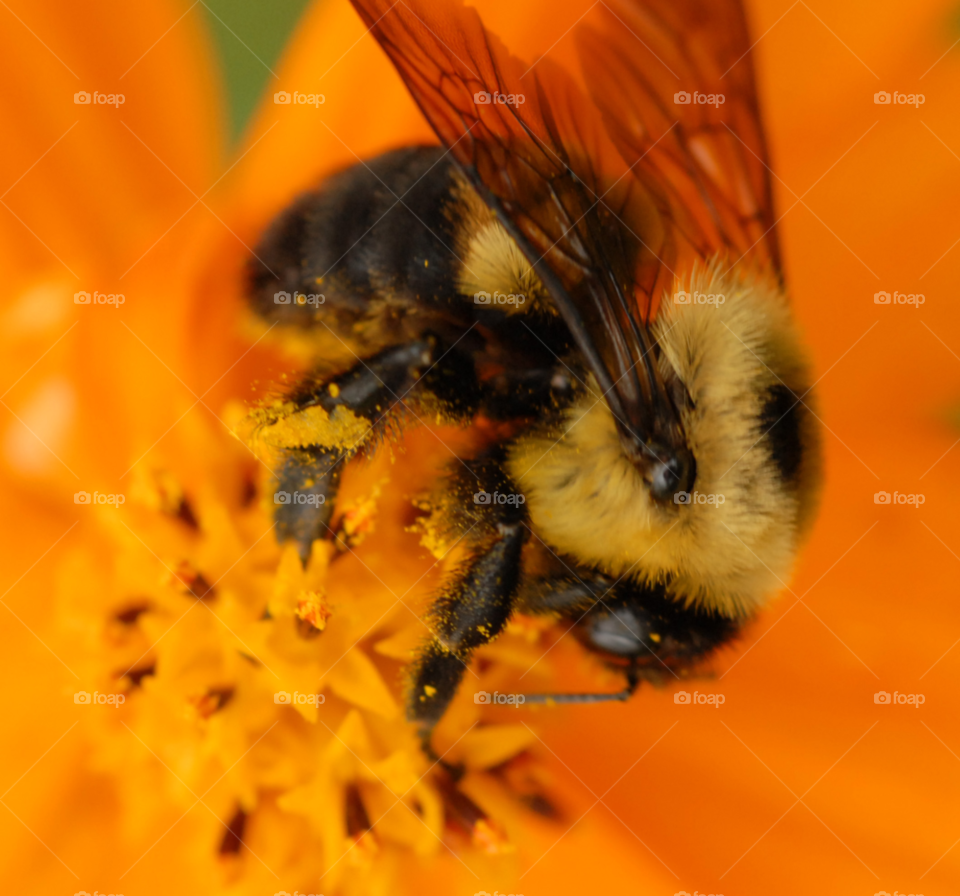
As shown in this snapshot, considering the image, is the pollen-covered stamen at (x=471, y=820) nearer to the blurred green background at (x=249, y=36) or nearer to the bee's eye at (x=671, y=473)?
the bee's eye at (x=671, y=473)

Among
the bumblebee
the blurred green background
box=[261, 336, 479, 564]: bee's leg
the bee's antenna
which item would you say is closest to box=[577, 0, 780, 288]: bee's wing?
the bumblebee

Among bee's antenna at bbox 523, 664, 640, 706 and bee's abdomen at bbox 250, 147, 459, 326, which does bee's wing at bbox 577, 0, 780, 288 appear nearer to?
bee's abdomen at bbox 250, 147, 459, 326

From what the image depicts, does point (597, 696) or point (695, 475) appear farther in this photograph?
point (597, 696)

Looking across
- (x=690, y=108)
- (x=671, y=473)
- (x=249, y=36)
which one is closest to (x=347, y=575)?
(x=671, y=473)

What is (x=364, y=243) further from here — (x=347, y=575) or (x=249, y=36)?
(x=249, y=36)

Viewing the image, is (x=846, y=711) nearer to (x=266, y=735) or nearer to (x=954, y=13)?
(x=266, y=735)

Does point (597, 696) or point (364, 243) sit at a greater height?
point (364, 243)
